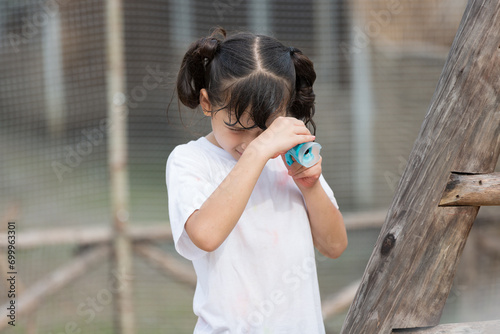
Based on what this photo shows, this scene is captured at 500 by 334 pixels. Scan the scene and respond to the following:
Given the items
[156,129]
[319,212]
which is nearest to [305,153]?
[319,212]

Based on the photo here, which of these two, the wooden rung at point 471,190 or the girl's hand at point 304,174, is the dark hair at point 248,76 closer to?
the girl's hand at point 304,174

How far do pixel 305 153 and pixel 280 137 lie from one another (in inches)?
3.4

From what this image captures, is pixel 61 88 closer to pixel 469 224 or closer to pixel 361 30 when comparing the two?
pixel 361 30

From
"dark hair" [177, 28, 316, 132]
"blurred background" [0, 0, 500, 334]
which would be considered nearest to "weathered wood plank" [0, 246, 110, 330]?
"blurred background" [0, 0, 500, 334]

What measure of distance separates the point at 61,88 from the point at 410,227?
169 inches

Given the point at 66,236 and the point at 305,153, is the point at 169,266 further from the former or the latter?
the point at 305,153

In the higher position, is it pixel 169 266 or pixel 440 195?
pixel 440 195

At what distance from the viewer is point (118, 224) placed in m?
3.32

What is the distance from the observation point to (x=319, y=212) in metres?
1.35

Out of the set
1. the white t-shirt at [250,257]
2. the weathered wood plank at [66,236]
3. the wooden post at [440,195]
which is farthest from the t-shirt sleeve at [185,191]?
the weathered wood plank at [66,236]

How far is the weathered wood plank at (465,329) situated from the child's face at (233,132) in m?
0.52

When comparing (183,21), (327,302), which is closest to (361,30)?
(183,21)

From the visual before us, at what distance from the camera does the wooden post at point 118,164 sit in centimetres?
321

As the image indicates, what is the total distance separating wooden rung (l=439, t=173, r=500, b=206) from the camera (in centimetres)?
131
